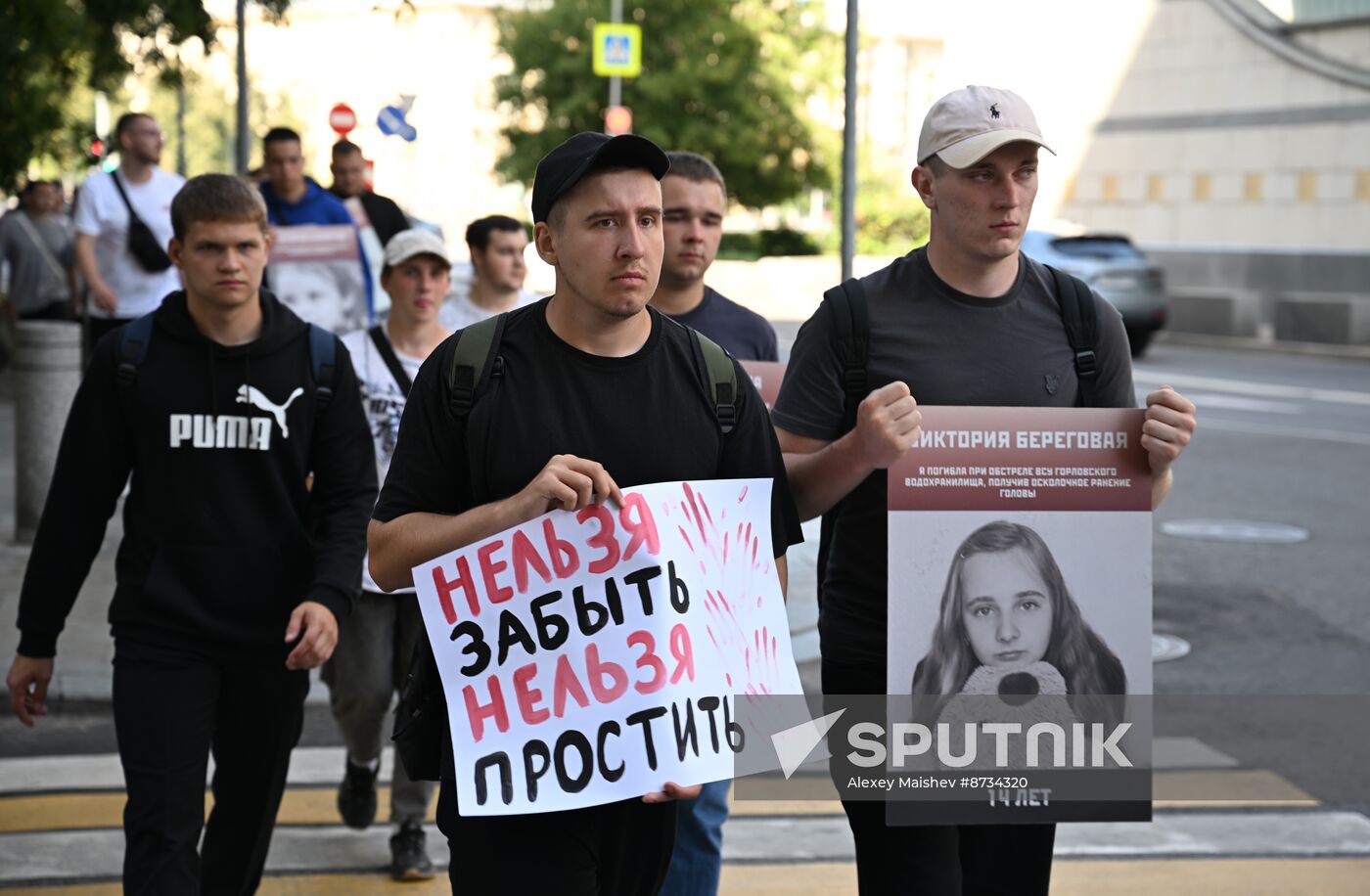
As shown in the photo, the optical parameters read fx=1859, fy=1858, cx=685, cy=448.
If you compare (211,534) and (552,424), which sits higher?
(552,424)

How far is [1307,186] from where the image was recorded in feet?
104

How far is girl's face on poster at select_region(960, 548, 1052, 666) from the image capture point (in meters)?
3.48

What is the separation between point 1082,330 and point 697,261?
168 cm

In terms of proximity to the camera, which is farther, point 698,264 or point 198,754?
point 698,264

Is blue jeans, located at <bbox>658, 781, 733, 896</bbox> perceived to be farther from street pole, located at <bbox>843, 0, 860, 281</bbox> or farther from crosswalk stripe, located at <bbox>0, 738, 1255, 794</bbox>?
street pole, located at <bbox>843, 0, 860, 281</bbox>

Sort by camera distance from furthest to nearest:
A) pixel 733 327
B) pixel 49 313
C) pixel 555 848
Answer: pixel 49 313
pixel 733 327
pixel 555 848

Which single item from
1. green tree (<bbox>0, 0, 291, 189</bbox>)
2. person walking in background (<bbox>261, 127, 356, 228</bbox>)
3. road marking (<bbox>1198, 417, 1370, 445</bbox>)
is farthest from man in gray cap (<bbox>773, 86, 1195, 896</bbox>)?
road marking (<bbox>1198, 417, 1370, 445</bbox>)

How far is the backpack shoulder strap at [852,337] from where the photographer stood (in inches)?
142

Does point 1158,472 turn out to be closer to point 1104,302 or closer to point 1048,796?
point 1104,302

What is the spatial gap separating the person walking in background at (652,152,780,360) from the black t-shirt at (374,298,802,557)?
1.90 metres

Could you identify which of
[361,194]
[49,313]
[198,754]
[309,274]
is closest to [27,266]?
[49,313]

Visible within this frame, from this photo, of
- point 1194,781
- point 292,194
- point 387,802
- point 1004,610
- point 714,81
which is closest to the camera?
point 1004,610

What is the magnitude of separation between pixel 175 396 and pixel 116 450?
0.19 metres

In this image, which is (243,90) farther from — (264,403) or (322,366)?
(264,403)
